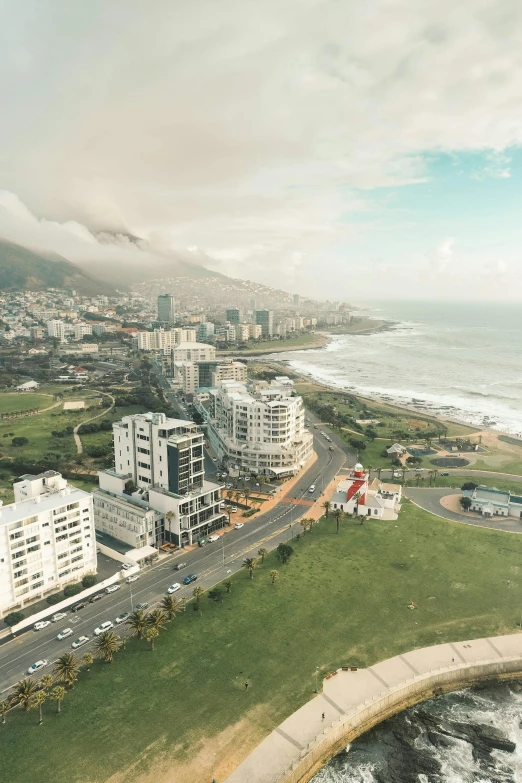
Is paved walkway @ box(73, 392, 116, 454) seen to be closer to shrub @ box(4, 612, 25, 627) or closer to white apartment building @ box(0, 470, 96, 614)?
white apartment building @ box(0, 470, 96, 614)

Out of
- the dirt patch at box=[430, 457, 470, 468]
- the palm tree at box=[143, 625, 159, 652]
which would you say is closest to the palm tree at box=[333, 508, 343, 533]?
the palm tree at box=[143, 625, 159, 652]

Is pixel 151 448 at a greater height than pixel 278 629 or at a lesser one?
greater

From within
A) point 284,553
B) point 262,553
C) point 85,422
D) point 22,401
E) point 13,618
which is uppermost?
point 262,553

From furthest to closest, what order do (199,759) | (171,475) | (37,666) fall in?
(171,475)
(37,666)
(199,759)

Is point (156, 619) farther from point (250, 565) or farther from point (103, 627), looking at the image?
point (250, 565)

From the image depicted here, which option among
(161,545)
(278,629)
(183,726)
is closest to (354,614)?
(278,629)

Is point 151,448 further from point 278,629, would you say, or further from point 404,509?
point 404,509

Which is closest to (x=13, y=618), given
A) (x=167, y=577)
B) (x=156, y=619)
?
(x=156, y=619)
